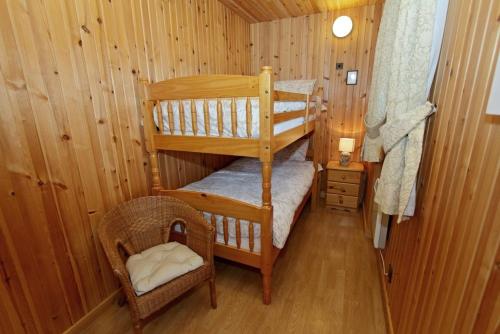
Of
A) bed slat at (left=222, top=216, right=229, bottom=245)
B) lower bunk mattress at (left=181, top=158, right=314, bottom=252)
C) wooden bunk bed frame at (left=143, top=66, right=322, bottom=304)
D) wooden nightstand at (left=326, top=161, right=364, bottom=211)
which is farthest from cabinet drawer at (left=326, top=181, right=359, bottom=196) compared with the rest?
bed slat at (left=222, top=216, right=229, bottom=245)

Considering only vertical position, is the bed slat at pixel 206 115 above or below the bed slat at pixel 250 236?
above

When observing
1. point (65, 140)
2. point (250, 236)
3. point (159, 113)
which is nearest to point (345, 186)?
point (250, 236)

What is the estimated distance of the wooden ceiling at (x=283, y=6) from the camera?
2.72 metres

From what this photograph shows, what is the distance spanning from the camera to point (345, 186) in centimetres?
301

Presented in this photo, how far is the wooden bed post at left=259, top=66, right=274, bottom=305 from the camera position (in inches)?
52.2

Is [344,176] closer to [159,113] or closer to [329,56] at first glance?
[329,56]

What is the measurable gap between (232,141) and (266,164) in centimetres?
27

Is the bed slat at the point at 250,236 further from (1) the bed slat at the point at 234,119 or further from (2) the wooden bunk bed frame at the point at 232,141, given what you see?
(1) the bed slat at the point at 234,119

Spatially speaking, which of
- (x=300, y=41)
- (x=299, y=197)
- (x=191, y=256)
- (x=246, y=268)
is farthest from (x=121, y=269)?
(x=300, y=41)

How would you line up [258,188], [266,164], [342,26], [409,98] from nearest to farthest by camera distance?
1. [409,98]
2. [266,164]
3. [258,188]
4. [342,26]

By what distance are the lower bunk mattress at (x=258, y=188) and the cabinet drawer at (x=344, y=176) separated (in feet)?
0.93

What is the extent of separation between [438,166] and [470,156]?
25 cm

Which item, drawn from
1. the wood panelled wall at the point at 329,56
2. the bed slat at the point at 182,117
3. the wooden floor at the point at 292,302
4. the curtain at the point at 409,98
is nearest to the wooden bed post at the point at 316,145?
the wood panelled wall at the point at 329,56

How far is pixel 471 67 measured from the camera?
79 centimetres
